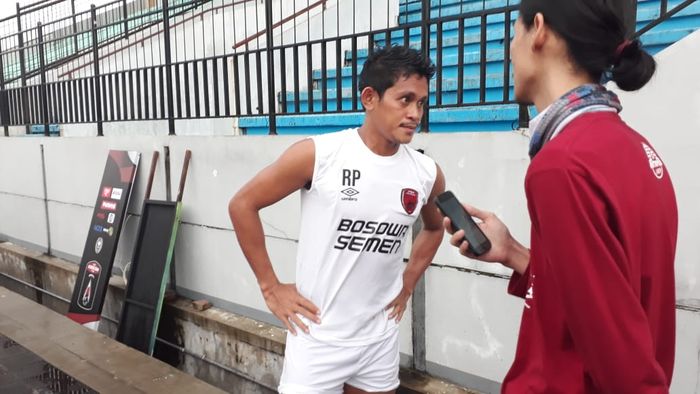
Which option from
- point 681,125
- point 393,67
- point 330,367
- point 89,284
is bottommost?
point 89,284

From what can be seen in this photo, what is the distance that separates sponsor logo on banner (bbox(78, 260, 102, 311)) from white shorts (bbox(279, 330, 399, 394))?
4.30 metres

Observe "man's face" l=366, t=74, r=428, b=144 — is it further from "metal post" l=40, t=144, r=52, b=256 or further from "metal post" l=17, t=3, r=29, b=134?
"metal post" l=17, t=3, r=29, b=134

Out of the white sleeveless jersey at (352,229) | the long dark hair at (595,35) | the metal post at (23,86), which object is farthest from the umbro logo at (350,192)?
the metal post at (23,86)

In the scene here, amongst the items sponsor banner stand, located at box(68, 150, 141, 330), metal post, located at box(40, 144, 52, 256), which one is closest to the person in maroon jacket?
sponsor banner stand, located at box(68, 150, 141, 330)

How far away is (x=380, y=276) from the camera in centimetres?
254

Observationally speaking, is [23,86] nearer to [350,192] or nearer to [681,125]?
[350,192]

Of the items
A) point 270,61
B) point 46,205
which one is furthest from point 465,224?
point 46,205

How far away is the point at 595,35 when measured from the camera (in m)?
1.21

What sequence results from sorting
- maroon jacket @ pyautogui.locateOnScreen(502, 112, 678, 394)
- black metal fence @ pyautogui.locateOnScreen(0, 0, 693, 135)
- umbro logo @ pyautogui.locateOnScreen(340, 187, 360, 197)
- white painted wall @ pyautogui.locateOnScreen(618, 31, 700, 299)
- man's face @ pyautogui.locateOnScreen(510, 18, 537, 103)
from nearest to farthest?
maroon jacket @ pyautogui.locateOnScreen(502, 112, 678, 394)
man's face @ pyautogui.locateOnScreen(510, 18, 537, 103)
umbro logo @ pyautogui.locateOnScreen(340, 187, 360, 197)
white painted wall @ pyautogui.locateOnScreen(618, 31, 700, 299)
black metal fence @ pyautogui.locateOnScreen(0, 0, 693, 135)

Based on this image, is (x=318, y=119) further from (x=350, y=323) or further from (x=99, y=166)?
(x=350, y=323)

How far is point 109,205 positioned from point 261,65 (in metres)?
2.31

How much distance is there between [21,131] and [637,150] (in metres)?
10.0

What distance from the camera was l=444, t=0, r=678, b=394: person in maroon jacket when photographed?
42.4 inches

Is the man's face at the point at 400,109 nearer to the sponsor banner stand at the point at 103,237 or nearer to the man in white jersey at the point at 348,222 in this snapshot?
the man in white jersey at the point at 348,222
